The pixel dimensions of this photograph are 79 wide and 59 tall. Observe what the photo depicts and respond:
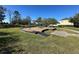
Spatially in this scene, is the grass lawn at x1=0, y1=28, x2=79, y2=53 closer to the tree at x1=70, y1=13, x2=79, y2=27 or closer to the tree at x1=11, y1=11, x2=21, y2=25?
the tree at x1=11, y1=11, x2=21, y2=25

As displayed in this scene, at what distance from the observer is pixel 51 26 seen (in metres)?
3.72

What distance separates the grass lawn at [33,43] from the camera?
3561 mm

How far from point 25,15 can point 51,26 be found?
0.52 metres

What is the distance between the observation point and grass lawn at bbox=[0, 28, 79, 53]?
3.56 metres

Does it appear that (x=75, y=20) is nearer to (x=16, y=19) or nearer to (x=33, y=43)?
(x=33, y=43)

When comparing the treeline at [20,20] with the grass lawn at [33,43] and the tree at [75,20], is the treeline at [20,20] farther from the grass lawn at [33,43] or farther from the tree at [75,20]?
the tree at [75,20]

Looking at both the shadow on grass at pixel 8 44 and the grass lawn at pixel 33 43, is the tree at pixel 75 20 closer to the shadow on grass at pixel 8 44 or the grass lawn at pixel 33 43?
the grass lawn at pixel 33 43

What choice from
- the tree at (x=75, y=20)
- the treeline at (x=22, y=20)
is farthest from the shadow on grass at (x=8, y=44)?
the tree at (x=75, y=20)

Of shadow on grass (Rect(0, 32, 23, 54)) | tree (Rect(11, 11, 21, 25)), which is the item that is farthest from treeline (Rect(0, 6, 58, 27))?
shadow on grass (Rect(0, 32, 23, 54))

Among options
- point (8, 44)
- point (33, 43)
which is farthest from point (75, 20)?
point (8, 44)

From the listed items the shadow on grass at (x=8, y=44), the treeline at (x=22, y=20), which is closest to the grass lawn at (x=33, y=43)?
the shadow on grass at (x=8, y=44)

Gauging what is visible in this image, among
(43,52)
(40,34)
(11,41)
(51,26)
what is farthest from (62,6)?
(11,41)

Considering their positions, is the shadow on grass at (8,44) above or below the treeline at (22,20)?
below

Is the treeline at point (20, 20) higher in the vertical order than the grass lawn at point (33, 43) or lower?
higher
